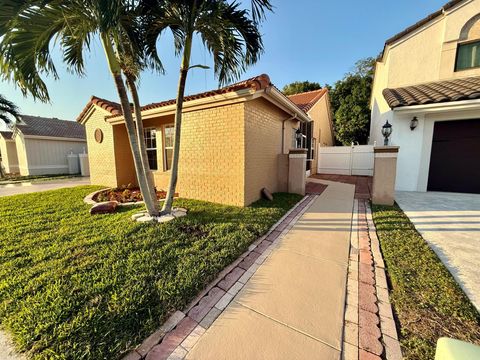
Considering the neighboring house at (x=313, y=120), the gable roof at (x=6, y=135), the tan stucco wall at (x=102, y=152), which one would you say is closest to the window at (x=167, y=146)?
the tan stucco wall at (x=102, y=152)

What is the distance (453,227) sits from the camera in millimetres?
4484

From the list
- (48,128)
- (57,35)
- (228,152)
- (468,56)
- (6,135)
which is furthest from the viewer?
(6,135)

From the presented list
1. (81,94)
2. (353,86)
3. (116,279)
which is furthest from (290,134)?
(353,86)

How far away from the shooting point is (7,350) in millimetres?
1761

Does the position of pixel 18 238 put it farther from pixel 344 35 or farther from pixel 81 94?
pixel 344 35

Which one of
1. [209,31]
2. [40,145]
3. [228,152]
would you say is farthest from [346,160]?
[40,145]

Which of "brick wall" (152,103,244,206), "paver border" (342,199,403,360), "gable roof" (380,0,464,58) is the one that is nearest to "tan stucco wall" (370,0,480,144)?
"gable roof" (380,0,464,58)

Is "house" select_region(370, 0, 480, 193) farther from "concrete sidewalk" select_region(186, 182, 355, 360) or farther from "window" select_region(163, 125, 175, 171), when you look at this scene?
"window" select_region(163, 125, 175, 171)

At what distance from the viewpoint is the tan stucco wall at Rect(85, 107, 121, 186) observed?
8867mm

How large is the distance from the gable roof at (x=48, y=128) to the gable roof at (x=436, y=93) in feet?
81.0

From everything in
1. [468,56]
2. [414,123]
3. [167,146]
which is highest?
[468,56]

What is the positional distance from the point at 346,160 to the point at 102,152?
48.1 ft

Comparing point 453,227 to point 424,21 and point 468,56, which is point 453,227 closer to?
point 468,56

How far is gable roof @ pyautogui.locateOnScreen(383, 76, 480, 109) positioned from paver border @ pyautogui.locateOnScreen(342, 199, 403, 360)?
649 centimetres
